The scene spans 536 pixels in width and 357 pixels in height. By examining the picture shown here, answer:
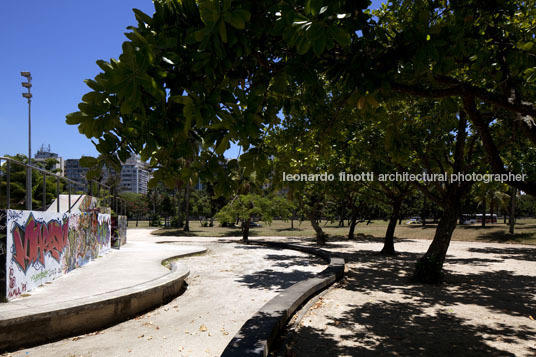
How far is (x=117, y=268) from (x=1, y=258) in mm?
5007

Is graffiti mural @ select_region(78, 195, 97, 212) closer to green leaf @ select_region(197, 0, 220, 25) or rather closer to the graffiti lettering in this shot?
the graffiti lettering

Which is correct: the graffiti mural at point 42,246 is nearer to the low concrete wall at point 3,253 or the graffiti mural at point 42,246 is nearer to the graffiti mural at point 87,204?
the low concrete wall at point 3,253

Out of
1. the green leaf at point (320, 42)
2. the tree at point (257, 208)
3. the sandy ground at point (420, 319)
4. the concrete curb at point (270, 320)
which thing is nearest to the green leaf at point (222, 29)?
the green leaf at point (320, 42)

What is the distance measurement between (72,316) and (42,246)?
326cm

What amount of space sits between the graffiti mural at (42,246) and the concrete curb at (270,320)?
4997 mm

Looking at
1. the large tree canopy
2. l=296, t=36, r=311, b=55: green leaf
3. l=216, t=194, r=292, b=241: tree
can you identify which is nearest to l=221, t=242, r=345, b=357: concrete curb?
the large tree canopy

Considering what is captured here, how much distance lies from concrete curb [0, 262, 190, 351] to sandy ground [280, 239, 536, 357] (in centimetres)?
323

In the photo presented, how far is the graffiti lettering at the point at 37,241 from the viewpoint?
7070 millimetres

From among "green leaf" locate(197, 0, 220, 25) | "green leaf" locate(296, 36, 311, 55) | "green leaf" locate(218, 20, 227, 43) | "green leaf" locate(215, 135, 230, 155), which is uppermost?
"green leaf" locate(197, 0, 220, 25)

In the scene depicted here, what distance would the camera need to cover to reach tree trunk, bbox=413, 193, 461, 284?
9992mm

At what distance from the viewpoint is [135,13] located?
2.75 metres

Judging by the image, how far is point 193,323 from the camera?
250 inches

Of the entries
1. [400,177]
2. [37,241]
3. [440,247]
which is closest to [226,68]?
[37,241]

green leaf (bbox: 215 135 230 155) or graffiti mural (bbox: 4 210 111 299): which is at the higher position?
green leaf (bbox: 215 135 230 155)
